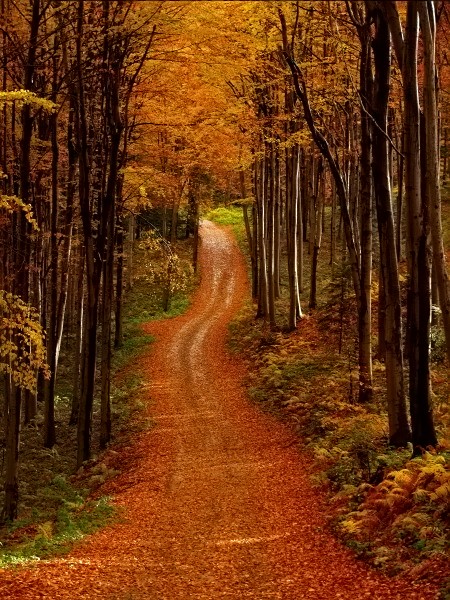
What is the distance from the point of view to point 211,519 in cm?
945

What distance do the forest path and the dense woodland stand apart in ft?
6.73

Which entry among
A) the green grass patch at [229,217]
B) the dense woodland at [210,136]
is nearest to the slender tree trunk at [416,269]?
the dense woodland at [210,136]

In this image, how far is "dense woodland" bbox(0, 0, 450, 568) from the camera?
8.97 meters

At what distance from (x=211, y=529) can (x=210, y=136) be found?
14667mm

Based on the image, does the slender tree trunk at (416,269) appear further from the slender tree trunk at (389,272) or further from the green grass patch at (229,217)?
the green grass patch at (229,217)

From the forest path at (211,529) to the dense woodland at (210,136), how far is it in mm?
2052

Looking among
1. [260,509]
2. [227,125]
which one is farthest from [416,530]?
[227,125]

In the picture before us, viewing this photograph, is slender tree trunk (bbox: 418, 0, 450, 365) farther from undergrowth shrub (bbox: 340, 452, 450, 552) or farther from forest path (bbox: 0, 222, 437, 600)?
forest path (bbox: 0, 222, 437, 600)

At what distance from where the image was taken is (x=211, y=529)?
29.6 feet

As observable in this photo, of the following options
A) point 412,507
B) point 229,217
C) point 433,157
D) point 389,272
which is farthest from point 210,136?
point 229,217

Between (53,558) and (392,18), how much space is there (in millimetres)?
8366

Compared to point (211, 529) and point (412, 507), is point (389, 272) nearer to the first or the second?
point (412, 507)

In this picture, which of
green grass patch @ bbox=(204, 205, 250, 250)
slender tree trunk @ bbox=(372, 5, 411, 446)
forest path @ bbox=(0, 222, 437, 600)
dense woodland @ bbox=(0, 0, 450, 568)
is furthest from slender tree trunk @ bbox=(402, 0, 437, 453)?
green grass patch @ bbox=(204, 205, 250, 250)

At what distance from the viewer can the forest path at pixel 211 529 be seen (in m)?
6.84
